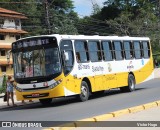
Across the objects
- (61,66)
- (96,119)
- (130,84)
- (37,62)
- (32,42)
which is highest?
(32,42)

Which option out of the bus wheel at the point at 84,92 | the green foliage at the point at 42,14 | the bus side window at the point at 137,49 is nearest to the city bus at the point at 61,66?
the bus wheel at the point at 84,92

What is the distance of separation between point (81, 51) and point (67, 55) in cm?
156

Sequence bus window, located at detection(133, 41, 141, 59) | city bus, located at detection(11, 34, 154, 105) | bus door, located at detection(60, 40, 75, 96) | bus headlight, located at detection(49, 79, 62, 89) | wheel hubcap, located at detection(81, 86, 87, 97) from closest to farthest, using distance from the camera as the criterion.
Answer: bus headlight, located at detection(49, 79, 62, 89)
city bus, located at detection(11, 34, 154, 105)
bus door, located at detection(60, 40, 75, 96)
wheel hubcap, located at detection(81, 86, 87, 97)
bus window, located at detection(133, 41, 141, 59)

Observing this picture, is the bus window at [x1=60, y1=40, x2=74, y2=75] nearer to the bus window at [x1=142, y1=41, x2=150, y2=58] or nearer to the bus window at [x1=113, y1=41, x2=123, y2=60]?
the bus window at [x1=113, y1=41, x2=123, y2=60]

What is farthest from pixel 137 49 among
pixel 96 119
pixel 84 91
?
pixel 96 119

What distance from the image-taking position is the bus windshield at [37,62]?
774 inches

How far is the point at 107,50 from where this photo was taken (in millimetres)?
24031

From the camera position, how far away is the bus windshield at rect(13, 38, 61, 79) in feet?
64.5

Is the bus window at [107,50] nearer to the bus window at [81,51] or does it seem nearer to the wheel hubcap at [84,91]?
the bus window at [81,51]

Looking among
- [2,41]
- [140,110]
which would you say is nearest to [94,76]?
[140,110]

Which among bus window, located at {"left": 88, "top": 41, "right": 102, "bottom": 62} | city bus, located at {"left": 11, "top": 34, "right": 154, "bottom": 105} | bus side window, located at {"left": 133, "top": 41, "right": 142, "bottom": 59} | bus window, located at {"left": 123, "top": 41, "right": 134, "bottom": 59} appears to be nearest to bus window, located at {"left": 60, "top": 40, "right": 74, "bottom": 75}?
city bus, located at {"left": 11, "top": 34, "right": 154, "bottom": 105}

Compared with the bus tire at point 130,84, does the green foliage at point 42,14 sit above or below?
above

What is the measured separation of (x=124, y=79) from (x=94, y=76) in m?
3.64

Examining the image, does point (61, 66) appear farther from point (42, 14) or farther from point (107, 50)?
point (42, 14)
